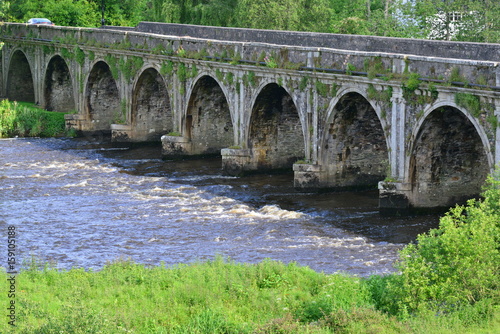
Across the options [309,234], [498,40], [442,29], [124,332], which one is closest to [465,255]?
[124,332]

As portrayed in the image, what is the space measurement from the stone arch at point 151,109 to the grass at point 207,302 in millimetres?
31260

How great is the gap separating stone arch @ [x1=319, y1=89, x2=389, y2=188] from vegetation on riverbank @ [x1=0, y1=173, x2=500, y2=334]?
15.9 metres

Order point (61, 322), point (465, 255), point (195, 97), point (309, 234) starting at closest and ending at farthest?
point (61, 322), point (465, 255), point (309, 234), point (195, 97)

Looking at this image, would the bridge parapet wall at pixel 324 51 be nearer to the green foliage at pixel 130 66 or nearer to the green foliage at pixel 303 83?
the green foliage at pixel 303 83

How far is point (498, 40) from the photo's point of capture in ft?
197

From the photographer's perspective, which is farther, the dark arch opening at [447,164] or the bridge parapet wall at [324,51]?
the dark arch opening at [447,164]

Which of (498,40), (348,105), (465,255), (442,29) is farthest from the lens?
(442,29)

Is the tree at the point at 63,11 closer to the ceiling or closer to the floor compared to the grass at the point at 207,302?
closer to the ceiling

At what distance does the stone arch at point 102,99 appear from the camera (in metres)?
66.8

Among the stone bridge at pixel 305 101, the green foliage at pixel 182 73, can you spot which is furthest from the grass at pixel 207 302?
the green foliage at pixel 182 73

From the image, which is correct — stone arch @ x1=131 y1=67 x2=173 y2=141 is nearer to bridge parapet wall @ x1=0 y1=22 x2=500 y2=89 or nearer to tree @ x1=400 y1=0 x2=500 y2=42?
bridge parapet wall @ x1=0 y1=22 x2=500 y2=89

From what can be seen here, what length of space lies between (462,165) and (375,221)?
4175mm

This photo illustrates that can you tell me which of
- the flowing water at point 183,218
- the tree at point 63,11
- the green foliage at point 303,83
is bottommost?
the flowing water at point 183,218

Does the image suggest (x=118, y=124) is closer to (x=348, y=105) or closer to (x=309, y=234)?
(x=348, y=105)
